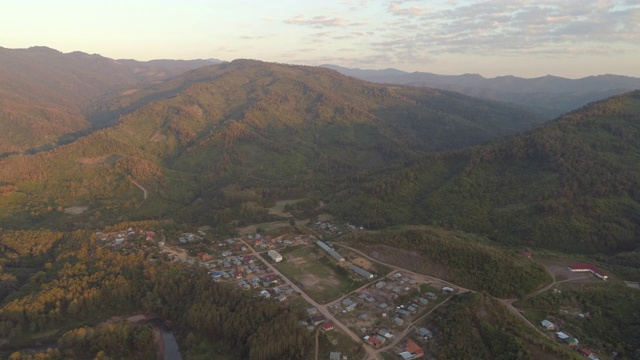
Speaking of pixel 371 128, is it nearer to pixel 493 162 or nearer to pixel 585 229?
pixel 493 162

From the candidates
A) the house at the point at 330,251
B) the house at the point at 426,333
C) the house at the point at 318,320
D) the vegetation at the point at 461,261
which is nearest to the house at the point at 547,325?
the vegetation at the point at 461,261

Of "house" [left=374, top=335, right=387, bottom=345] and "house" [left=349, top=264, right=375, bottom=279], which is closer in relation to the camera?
"house" [left=374, top=335, right=387, bottom=345]

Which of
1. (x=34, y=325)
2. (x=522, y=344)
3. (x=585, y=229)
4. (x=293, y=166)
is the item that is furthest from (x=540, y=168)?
(x=34, y=325)

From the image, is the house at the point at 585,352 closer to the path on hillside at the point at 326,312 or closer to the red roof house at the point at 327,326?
the path on hillside at the point at 326,312

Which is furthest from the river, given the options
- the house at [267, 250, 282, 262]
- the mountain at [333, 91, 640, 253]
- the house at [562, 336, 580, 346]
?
the mountain at [333, 91, 640, 253]

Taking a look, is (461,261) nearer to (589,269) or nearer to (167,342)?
(589,269)

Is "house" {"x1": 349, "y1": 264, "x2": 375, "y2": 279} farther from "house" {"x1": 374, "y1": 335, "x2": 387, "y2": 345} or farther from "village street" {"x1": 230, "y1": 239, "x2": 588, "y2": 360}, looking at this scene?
"house" {"x1": 374, "y1": 335, "x2": 387, "y2": 345}
